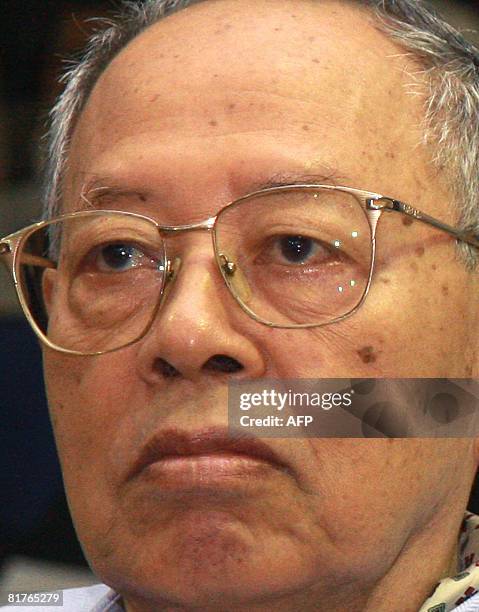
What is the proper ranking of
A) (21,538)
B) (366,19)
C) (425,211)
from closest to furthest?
(425,211) → (366,19) → (21,538)

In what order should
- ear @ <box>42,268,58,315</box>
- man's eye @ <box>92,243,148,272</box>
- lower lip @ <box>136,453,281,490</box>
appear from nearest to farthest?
lower lip @ <box>136,453,281,490</box>
man's eye @ <box>92,243,148,272</box>
ear @ <box>42,268,58,315</box>

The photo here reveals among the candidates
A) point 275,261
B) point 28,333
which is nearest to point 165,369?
point 275,261

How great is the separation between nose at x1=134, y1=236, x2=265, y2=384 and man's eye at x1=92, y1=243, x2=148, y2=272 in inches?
3.5

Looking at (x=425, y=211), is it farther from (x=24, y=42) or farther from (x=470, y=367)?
(x=24, y=42)

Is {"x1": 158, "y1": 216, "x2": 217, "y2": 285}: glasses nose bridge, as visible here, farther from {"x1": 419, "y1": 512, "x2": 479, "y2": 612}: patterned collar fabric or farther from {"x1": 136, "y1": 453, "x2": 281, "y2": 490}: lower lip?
{"x1": 419, "y1": 512, "x2": 479, "y2": 612}: patterned collar fabric

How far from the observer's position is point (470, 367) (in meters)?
1.03

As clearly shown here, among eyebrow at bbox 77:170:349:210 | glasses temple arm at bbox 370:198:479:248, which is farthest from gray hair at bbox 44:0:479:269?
eyebrow at bbox 77:170:349:210

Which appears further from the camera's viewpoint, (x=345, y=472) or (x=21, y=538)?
(x=21, y=538)

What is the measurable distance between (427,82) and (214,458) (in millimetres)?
510

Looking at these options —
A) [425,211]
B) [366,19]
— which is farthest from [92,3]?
[425,211]

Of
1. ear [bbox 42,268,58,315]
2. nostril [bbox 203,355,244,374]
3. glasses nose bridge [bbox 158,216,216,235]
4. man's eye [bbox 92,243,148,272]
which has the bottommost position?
ear [bbox 42,268,58,315]

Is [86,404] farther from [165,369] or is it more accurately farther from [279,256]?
[279,256]

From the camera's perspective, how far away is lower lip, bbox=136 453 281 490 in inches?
35.4

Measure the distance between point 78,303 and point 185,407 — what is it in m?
0.24
